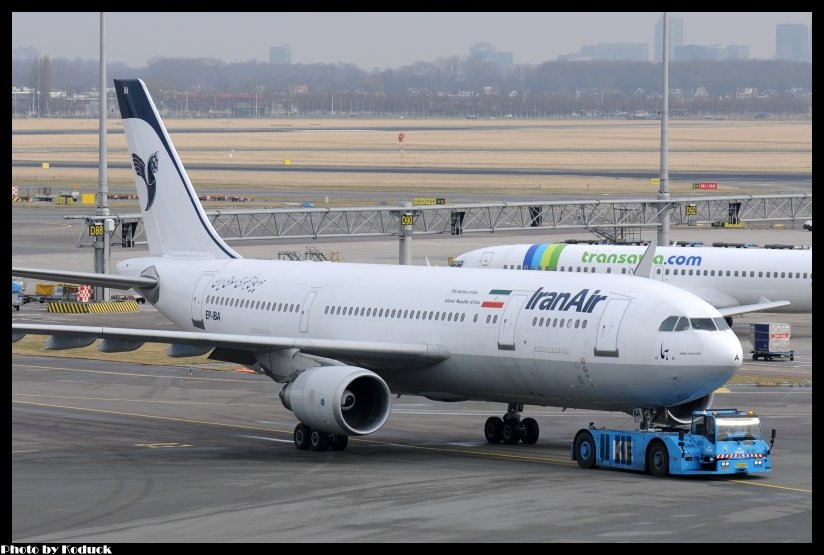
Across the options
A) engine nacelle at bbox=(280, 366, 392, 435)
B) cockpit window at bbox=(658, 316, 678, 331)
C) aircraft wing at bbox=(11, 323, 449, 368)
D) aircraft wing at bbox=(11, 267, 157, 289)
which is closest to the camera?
cockpit window at bbox=(658, 316, 678, 331)

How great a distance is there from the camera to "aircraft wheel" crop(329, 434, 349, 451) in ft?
139

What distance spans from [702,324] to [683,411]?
271 cm

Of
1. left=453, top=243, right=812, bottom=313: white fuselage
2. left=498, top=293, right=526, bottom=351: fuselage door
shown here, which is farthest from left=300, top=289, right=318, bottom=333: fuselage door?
left=453, top=243, right=812, bottom=313: white fuselage

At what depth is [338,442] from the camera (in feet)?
139

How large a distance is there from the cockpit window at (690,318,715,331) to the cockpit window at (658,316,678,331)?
17.9 inches

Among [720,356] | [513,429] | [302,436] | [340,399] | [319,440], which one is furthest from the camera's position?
[513,429]

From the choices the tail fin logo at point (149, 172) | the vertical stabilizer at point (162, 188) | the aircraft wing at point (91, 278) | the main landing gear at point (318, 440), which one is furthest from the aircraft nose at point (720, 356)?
the tail fin logo at point (149, 172)

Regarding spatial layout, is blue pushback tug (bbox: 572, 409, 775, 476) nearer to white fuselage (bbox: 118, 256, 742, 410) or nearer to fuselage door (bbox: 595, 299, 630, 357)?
white fuselage (bbox: 118, 256, 742, 410)

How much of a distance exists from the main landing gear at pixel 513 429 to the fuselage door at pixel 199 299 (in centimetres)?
1174

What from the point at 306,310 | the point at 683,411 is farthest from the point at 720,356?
the point at 306,310

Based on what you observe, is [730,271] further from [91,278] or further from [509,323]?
[91,278]

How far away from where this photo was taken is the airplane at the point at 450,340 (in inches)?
1535

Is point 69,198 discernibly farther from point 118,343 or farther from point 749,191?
point 118,343
